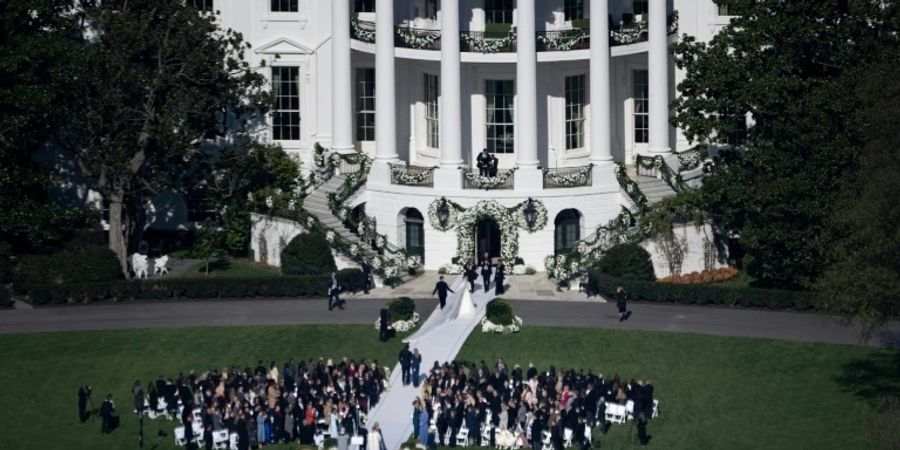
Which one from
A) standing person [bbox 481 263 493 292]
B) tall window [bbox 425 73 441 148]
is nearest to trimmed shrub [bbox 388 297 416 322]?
standing person [bbox 481 263 493 292]

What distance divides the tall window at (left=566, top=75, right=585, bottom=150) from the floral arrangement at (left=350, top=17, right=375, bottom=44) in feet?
27.1

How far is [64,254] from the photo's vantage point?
271ft

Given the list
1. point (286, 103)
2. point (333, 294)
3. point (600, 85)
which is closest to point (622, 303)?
point (333, 294)

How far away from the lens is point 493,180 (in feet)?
283

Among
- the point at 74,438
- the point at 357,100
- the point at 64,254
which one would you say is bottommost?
the point at 74,438

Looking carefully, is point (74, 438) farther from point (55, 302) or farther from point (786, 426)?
point (786, 426)

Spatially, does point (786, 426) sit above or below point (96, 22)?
below

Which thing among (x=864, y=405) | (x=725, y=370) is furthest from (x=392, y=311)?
(x=864, y=405)

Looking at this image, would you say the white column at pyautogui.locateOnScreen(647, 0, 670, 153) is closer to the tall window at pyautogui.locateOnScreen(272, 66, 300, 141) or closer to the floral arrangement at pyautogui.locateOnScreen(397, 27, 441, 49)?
the floral arrangement at pyautogui.locateOnScreen(397, 27, 441, 49)

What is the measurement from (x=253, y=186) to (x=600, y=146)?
14367 mm

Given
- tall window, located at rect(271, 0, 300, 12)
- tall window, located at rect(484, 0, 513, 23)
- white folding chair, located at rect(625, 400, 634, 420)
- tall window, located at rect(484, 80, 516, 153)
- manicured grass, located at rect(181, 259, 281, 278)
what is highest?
tall window, located at rect(271, 0, 300, 12)

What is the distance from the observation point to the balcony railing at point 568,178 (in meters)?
86.6

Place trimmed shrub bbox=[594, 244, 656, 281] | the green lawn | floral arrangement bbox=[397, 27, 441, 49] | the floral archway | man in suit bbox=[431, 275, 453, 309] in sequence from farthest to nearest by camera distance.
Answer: floral arrangement bbox=[397, 27, 441, 49]
the floral archway
trimmed shrub bbox=[594, 244, 656, 281]
man in suit bbox=[431, 275, 453, 309]
the green lawn

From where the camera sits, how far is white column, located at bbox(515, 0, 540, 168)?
85688 mm
